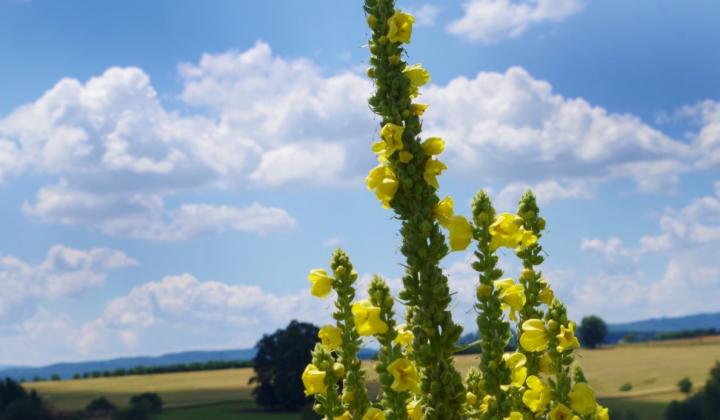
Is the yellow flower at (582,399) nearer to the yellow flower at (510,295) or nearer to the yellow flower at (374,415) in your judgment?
the yellow flower at (510,295)

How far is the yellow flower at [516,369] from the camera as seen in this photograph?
5.78 metres

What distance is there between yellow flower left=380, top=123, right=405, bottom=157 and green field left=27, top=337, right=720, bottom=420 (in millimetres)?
89888

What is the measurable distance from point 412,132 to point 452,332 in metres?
1.25

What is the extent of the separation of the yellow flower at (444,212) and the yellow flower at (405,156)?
0.34m

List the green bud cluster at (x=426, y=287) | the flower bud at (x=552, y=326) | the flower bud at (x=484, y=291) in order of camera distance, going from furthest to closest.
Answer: the flower bud at (x=552, y=326), the flower bud at (x=484, y=291), the green bud cluster at (x=426, y=287)

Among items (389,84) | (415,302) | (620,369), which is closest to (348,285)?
(415,302)

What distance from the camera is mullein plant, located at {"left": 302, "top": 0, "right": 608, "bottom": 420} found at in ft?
15.8

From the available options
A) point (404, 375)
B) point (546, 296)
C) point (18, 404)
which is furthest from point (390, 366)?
point (18, 404)

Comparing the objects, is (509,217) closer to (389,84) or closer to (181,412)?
(389,84)

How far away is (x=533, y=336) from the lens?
6281 mm

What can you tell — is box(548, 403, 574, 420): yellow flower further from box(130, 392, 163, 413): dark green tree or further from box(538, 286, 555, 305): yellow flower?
box(130, 392, 163, 413): dark green tree

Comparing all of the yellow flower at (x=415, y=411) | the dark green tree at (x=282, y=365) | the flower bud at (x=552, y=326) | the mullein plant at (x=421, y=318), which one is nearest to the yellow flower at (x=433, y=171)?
the mullein plant at (x=421, y=318)

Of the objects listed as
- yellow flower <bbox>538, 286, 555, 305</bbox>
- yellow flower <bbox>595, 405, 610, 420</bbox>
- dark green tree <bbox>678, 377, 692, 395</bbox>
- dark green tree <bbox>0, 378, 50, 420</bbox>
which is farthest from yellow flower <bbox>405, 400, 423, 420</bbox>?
dark green tree <bbox>678, 377, 692, 395</bbox>

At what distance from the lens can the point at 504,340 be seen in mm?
5496
